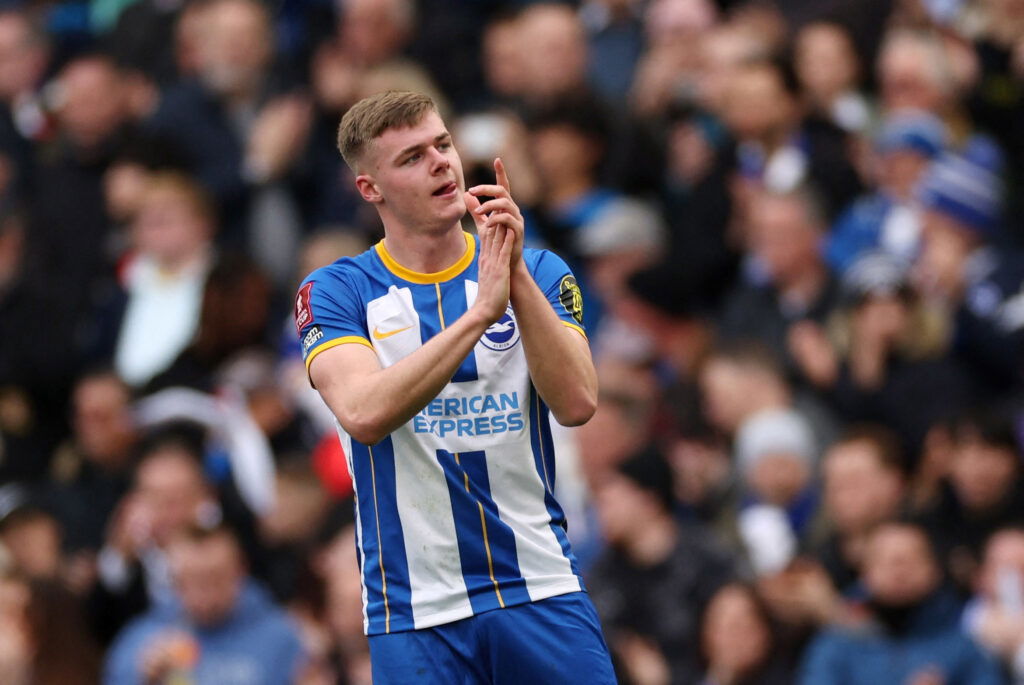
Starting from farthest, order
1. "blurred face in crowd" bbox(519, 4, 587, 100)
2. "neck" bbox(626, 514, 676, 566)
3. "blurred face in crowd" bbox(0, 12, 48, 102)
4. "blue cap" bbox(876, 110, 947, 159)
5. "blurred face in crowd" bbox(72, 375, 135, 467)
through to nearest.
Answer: "blurred face in crowd" bbox(0, 12, 48, 102) → "blurred face in crowd" bbox(519, 4, 587, 100) → "blurred face in crowd" bbox(72, 375, 135, 467) → "blue cap" bbox(876, 110, 947, 159) → "neck" bbox(626, 514, 676, 566)

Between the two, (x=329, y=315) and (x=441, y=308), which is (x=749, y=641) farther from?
(x=329, y=315)

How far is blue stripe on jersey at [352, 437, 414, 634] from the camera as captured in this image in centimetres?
600

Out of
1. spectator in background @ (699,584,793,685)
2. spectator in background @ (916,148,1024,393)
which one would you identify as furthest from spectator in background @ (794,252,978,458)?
spectator in background @ (699,584,793,685)

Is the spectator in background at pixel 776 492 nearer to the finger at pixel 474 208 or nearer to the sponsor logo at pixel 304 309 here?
the sponsor logo at pixel 304 309

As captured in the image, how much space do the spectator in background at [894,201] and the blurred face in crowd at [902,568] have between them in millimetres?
2164

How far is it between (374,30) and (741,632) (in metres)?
6.13

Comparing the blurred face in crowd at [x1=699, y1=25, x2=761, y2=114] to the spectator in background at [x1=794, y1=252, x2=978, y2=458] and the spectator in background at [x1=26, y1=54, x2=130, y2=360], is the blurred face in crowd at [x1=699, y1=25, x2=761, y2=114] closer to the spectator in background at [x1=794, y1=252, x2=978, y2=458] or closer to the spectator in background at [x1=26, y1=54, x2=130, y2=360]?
the spectator in background at [x1=794, y1=252, x2=978, y2=458]

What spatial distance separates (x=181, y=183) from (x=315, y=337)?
23.5ft

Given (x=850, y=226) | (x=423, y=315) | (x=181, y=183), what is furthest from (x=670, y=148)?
(x=423, y=315)

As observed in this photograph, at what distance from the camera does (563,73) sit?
12914mm

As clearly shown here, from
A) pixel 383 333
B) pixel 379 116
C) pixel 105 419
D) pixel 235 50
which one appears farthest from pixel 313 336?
pixel 235 50

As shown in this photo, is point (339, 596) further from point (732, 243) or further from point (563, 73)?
point (563, 73)

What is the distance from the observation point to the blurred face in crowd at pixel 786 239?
11.0m

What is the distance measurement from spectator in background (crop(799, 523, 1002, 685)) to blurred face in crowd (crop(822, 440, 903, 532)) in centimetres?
47
